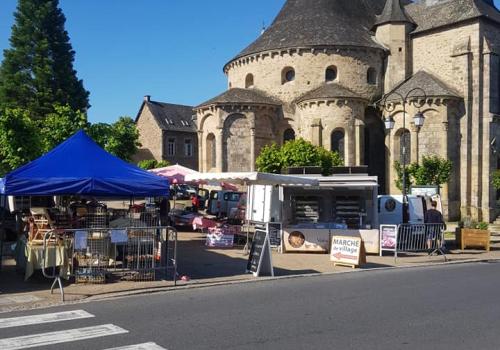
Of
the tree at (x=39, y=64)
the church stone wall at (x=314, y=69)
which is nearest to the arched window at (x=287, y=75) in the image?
the church stone wall at (x=314, y=69)

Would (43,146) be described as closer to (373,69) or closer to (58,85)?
(373,69)

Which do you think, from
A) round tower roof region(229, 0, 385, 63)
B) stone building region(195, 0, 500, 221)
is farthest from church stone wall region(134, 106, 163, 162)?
round tower roof region(229, 0, 385, 63)

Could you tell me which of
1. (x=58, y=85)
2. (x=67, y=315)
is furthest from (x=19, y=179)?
(x=58, y=85)

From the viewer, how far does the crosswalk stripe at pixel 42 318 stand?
23.6 feet

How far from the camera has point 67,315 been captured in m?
7.66

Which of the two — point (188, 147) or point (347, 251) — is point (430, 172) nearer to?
point (347, 251)

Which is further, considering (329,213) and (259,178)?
(329,213)

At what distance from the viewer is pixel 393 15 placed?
1339 inches

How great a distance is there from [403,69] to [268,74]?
8758 millimetres

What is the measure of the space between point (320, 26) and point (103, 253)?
27306 millimetres

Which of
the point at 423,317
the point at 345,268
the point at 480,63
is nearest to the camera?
the point at 423,317

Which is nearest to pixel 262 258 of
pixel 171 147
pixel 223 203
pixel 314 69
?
pixel 223 203

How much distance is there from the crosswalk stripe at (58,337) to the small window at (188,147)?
2053 inches

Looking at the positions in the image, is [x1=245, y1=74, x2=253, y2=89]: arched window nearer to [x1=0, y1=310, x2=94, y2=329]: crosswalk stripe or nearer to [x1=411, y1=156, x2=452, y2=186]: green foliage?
[x1=411, y1=156, x2=452, y2=186]: green foliage
